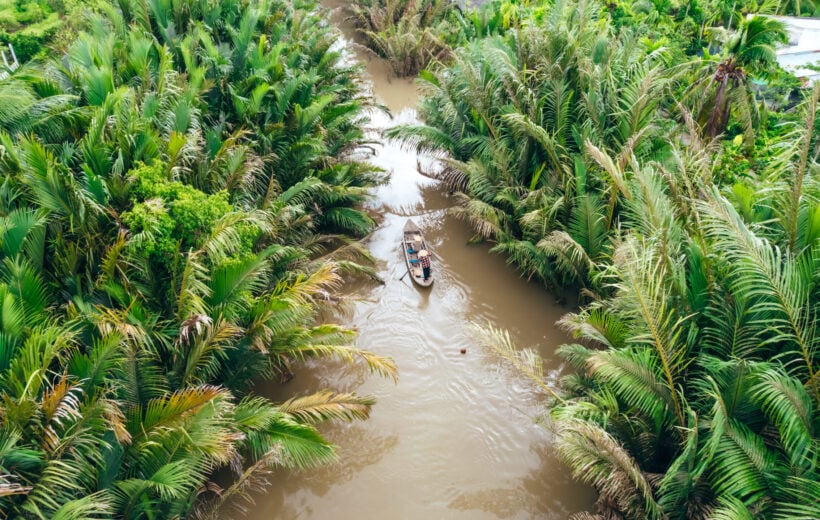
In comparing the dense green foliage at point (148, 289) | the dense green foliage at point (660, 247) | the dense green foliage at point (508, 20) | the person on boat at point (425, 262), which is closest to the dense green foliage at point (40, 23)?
the dense green foliage at point (148, 289)

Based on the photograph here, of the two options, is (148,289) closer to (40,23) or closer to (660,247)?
(660,247)

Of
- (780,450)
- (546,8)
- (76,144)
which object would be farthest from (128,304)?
(546,8)

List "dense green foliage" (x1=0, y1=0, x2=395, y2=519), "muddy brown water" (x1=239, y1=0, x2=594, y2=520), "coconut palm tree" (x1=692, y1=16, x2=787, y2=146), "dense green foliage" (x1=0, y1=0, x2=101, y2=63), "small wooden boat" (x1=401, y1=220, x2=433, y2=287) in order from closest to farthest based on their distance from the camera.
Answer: "dense green foliage" (x1=0, y1=0, x2=395, y2=519)
"muddy brown water" (x1=239, y1=0, x2=594, y2=520)
"coconut palm tree" (x1=692, y1=16, x2=787, y2=146)
"small wooden boat" (x1=401, y1=220, x2=433, y2=287)
"dense green foliage" (x1=0, y1=0, x2=101, y2=63)

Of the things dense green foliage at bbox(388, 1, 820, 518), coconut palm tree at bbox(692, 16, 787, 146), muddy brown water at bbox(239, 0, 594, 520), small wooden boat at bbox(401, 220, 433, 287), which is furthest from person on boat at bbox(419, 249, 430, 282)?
coconut palm tree at bbox(692, 16, 787, 146)

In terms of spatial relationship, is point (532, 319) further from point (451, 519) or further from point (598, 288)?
point (451, 519)

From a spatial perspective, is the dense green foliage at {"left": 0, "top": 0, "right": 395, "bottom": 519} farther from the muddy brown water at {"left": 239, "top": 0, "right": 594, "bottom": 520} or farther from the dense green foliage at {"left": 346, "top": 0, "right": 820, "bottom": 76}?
the dense green foliage at {"left": 346, "top": 0, "right": 820, "bottom": 76}

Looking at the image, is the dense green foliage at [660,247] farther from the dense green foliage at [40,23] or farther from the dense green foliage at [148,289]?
the dense green foliage at [40,23]
